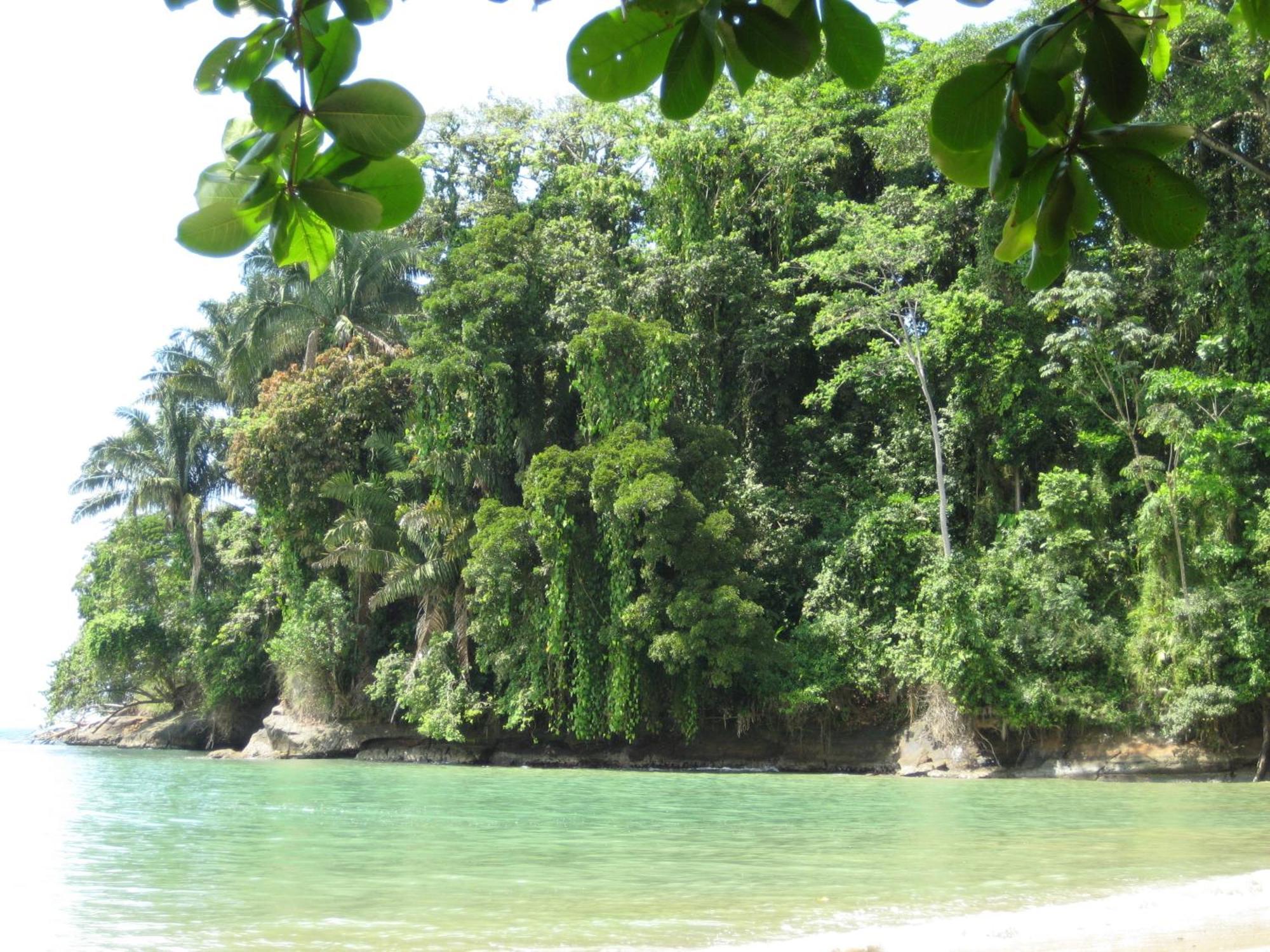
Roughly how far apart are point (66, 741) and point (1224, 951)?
2979cm

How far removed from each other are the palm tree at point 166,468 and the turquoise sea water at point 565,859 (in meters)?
12.5

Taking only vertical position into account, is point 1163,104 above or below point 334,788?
above

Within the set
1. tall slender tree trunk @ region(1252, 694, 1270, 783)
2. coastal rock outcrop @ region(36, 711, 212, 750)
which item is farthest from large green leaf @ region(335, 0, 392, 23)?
coastal rock outcrop @ region(36, 711, 212, 750)

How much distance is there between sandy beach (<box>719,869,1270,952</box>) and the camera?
3.78 m

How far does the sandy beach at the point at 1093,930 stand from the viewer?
378 centimetres

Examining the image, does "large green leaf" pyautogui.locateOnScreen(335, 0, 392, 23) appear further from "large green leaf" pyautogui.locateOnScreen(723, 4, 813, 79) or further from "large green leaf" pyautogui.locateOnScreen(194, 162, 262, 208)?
"large green leaf" pyautogui.locateOnScreen(723, 4, 813, 79)

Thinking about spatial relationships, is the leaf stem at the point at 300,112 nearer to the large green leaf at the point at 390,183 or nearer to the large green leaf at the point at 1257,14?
the large green leaf at the point at 390,183

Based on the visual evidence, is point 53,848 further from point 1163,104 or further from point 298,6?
point 1163,104

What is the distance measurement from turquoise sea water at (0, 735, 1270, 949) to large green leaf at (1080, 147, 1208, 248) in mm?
3776

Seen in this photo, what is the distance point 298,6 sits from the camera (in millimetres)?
801

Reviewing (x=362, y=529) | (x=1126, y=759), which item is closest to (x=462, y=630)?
(x=362, y=529)

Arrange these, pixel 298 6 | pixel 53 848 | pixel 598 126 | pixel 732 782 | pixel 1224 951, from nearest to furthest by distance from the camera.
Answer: pixel 298 6 → pixel 1224 951 → pixel 53 848 → pixel 732 782 → pixel 598 126

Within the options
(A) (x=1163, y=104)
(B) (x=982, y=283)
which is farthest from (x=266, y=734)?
(A) (x=1163, y=104)

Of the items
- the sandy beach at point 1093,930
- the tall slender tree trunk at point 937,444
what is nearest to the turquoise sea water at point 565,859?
the sandy beach at point 1093,930
